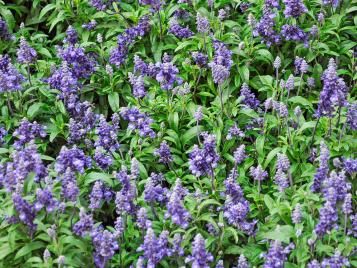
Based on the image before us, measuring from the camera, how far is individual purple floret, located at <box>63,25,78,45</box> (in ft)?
31.7

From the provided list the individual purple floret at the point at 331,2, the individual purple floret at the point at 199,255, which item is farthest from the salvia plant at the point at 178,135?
the individual purple floret at the point at 331,2

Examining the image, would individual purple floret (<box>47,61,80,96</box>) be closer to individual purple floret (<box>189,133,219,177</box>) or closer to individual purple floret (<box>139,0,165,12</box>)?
individual purple floret (<box>139,0,165,12</box>)

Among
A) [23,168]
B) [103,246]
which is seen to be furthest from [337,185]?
[23,168]

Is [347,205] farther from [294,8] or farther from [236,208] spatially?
[294,8]

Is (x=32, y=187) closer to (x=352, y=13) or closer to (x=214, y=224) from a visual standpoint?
(x=214, y=224)

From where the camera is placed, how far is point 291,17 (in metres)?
9.45

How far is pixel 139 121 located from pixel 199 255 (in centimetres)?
203

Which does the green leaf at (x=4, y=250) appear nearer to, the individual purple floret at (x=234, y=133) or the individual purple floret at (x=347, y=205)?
the individual purple floret at (x=234, y=133)

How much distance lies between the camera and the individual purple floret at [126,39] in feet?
30.9

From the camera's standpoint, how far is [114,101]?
922 centimetres

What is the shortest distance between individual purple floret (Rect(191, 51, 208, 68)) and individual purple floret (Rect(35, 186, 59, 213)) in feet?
9.52

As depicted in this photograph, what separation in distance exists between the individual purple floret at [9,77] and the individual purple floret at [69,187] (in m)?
1.73

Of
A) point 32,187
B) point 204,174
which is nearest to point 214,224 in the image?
point 204,174

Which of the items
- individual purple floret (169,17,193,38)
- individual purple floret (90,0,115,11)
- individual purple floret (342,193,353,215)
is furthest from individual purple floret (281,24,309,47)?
individual purple floret (342,193,353,215)
